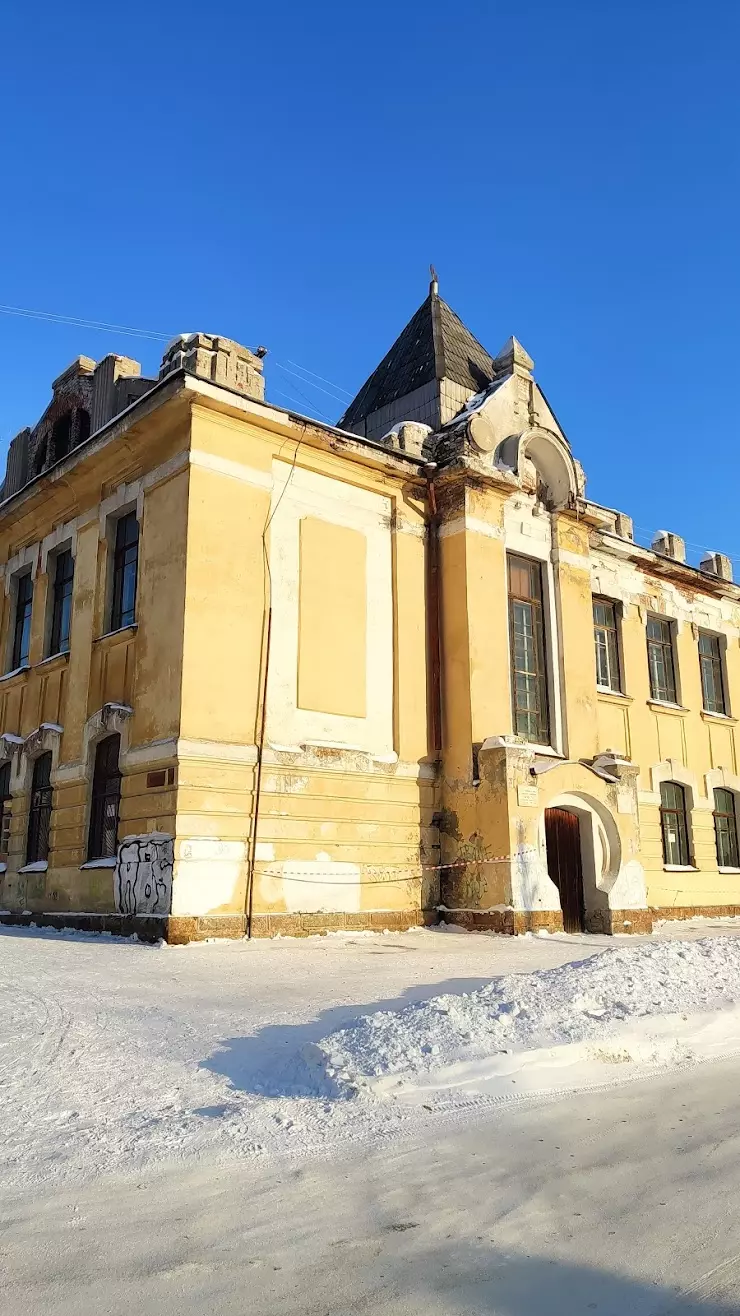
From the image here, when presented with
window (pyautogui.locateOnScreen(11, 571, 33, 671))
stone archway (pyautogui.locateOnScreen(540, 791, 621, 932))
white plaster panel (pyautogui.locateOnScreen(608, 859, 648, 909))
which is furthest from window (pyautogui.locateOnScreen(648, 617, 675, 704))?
window (pyautogui.locateOnScreen(11, 571, 33, 671))

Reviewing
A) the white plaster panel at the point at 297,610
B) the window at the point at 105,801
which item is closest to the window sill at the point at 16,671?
the window at the point at 105,801

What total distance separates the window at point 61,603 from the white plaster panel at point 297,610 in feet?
16.0

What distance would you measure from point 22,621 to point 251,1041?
15788 mm

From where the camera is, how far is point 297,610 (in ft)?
53.0

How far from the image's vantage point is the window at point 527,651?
1841cm

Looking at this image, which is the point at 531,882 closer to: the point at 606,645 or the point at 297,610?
the point at 297,610

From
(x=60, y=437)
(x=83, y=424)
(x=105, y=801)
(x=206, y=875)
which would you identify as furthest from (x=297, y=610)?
(x=60, y=437)

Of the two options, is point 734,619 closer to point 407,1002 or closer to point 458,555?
point 458,555

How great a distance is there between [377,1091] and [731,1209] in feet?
6.65

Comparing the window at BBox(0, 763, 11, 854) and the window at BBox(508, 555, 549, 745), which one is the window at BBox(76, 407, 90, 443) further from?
the window at BBox(508, 555, 549, 745)

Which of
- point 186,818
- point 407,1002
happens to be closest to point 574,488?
point 186,818

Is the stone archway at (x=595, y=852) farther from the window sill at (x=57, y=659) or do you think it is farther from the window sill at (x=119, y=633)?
the window sill at (x=57, y=659)

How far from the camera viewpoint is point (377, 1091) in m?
5.41

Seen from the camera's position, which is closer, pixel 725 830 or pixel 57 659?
pixel 57 659
